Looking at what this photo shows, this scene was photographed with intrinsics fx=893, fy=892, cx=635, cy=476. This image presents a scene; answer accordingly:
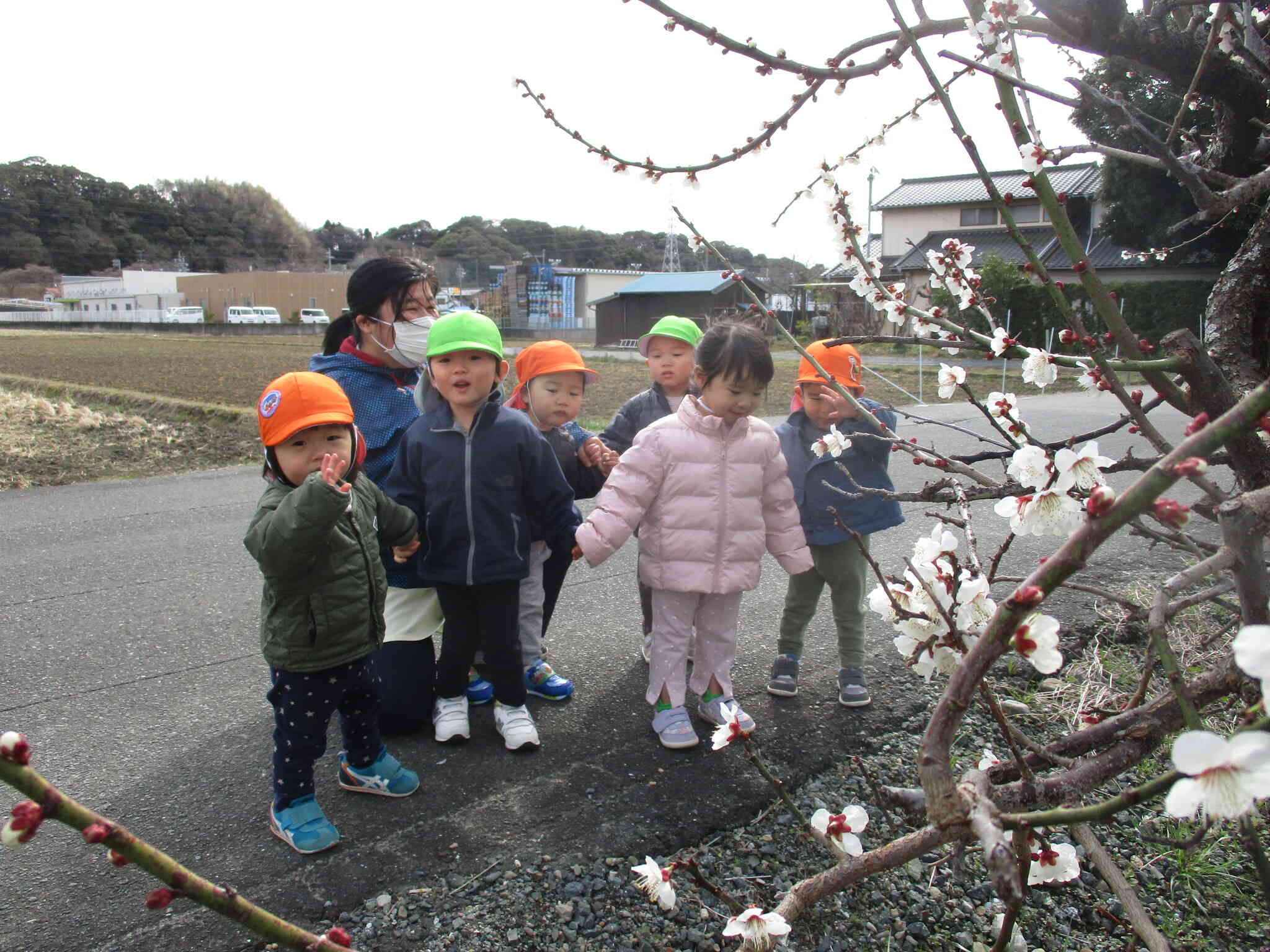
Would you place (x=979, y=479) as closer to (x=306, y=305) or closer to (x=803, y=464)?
(x=803, y=464)

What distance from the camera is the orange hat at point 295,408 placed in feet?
7.88

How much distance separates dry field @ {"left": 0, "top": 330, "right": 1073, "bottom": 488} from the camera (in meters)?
7.93

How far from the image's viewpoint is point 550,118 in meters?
2.13

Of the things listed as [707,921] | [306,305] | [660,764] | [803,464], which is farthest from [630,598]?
[306,305]

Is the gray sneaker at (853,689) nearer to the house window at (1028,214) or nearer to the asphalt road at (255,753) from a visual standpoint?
the asphalt road at (255,753)

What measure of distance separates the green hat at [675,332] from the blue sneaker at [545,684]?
1.35 metres

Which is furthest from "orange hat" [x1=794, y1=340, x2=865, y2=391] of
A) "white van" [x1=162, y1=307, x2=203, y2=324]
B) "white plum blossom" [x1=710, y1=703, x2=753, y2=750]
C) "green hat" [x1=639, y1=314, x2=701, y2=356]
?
"white van" [x1=162, y1=307, x2=203, y2=324]

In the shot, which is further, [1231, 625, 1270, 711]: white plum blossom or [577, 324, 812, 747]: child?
[577, 324, 812, 747]: child

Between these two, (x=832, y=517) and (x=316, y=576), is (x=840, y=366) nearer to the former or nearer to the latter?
(x=832, y=517)

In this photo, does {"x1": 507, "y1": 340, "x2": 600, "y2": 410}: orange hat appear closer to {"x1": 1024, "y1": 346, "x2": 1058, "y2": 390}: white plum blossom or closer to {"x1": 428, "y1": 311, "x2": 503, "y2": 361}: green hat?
{"x1": 428, "y1": 311, "x2": 503, "y2": 361}: green hat

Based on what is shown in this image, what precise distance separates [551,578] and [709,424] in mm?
924

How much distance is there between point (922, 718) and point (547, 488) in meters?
1.52

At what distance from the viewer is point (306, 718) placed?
95.0 inches

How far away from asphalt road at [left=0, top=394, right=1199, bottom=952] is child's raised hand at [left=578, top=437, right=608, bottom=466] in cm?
82
